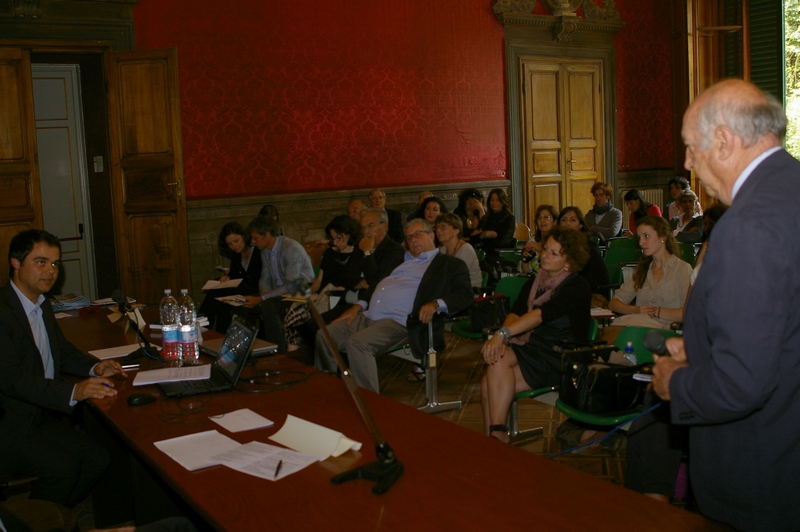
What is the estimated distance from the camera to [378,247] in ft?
18.2

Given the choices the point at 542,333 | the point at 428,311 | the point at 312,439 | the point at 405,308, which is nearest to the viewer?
the point at 312,439

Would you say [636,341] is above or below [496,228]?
below

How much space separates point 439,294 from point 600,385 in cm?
171

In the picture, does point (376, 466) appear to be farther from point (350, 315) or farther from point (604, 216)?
point (604, 216)

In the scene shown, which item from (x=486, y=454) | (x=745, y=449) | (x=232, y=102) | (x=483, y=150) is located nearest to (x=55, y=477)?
(x=486, y=454)

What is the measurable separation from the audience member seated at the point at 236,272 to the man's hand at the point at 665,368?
15.9 feet

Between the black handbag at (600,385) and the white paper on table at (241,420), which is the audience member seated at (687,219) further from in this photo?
the white paper on table at (241,420)

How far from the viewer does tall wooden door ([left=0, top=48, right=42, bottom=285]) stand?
7199mm

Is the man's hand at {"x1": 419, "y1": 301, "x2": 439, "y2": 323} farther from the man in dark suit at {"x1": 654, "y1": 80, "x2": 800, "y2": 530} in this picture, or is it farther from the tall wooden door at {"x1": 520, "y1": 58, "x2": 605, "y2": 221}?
the tall wooden door at {"x1": 520, "y1": 58, "x2": 605, "y2": 221}

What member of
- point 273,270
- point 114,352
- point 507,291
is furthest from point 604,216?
point 114,352

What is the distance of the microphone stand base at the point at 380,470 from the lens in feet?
6.45

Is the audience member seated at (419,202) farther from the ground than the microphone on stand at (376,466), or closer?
farther from the ground

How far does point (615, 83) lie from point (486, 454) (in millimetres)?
10674

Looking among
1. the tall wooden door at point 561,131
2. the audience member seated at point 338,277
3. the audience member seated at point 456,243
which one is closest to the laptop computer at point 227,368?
the audience member seated at point 338,277
